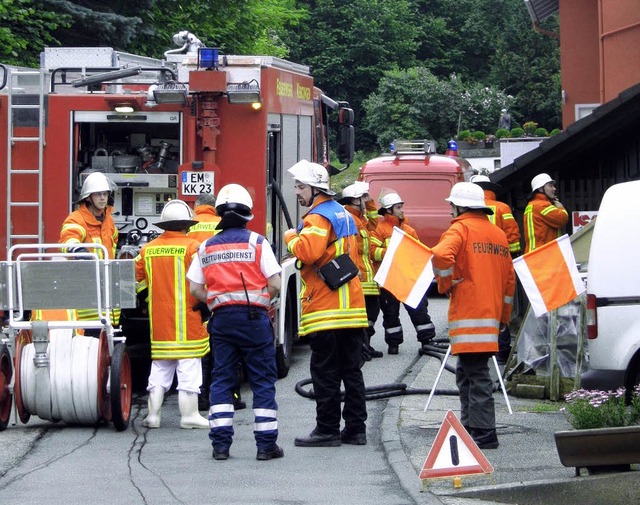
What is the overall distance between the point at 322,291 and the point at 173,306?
4.58ft

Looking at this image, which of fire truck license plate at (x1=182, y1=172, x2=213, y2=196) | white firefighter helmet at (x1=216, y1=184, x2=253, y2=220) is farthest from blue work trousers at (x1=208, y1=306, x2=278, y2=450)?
fire truck license plate at (x1=182, y1=172, x2=213, y2=196)

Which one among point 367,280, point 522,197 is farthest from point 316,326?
point 522,197

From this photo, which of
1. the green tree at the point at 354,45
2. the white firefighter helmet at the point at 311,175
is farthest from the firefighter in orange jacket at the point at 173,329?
the green tree at the point at 354,45

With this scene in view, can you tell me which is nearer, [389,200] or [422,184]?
[389,200]

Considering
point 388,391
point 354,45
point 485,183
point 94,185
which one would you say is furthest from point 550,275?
point 354,45

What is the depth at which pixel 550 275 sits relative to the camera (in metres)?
9.66

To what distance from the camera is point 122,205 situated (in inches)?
486

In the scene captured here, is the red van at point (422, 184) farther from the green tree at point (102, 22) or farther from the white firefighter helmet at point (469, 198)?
the white firefighter helmet at point (469, 198)

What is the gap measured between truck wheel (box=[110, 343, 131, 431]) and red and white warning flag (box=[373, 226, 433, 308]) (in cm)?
212

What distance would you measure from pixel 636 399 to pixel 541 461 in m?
0.73

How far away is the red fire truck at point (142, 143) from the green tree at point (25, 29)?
32.6 feet

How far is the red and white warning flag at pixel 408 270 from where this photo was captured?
919cm

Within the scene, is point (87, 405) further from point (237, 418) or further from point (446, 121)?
point (446, 121)

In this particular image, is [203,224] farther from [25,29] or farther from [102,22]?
[25,29]
